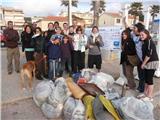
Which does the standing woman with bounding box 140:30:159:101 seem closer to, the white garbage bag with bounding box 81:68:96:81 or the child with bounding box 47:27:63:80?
the white garbage bag with bounding box 81:68:96:81

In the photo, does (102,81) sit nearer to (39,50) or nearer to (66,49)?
(66,49)

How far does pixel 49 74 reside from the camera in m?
7.32

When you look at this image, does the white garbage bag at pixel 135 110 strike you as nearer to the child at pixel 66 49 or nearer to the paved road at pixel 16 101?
the paved road at pixel 16 101

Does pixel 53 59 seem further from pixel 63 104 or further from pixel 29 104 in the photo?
pixel 63 104

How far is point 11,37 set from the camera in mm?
8148

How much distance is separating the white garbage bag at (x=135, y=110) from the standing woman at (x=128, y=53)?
2.09 m

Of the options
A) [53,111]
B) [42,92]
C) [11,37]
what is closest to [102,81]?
[42,92]

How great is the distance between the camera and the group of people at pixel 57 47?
7.11 m

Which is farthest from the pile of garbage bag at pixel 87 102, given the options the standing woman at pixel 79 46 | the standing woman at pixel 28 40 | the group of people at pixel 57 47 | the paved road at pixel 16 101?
the standing woman at pixel 28 40

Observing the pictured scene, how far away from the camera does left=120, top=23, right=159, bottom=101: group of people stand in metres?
5.71

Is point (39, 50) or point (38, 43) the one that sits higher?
point (38, 43)

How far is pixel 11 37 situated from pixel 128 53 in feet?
12.1

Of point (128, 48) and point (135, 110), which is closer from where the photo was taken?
point (135, 110)

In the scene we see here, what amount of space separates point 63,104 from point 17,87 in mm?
2260
